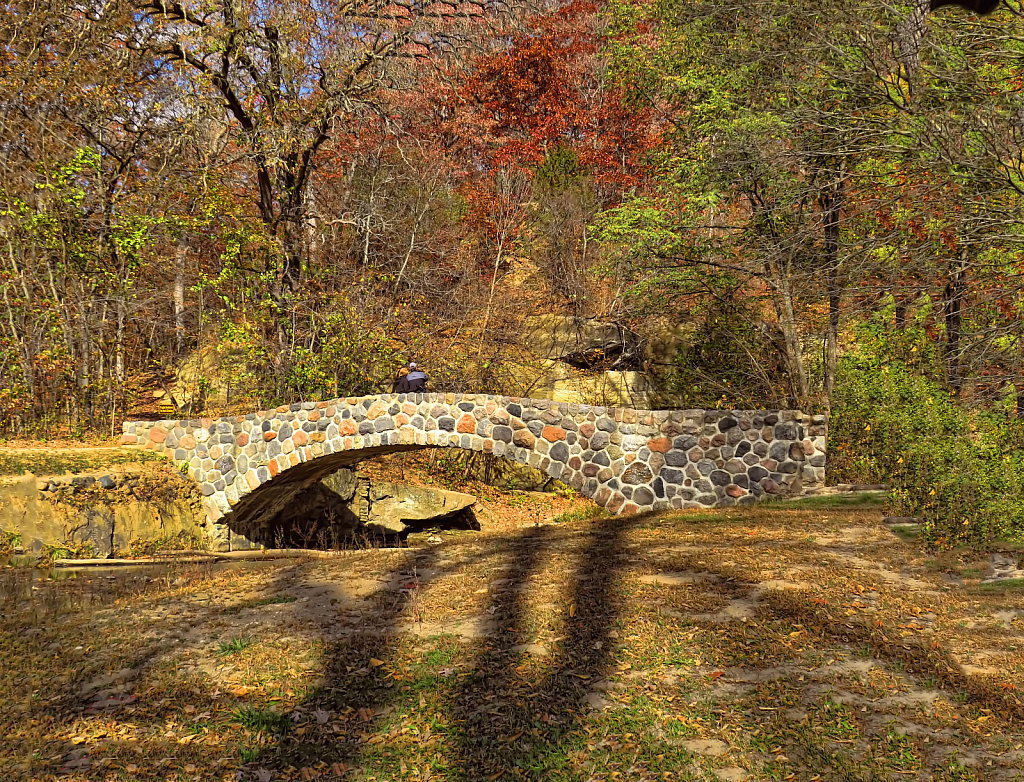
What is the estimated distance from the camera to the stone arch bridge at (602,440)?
11406 millimetres

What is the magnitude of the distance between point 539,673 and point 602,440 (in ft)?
22.0

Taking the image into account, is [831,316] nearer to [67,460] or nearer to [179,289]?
[67,460]

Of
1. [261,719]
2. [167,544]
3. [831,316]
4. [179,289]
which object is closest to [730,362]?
[831,316]

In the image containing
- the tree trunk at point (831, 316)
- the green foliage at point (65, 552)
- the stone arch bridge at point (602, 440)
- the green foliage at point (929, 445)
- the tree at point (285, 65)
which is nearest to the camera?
the green foliage at point (929, 445)

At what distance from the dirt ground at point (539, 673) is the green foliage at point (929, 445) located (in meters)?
0.57

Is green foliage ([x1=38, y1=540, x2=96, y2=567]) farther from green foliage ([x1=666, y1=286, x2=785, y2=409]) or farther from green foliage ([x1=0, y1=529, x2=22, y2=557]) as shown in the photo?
green foliage ([x1=666, y1=286, x2=785, y2=409])

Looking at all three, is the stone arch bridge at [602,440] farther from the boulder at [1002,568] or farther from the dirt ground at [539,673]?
the boulder at [1002,568]

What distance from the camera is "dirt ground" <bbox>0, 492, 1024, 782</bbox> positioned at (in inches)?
167

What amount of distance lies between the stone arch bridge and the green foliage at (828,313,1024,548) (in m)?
1.34

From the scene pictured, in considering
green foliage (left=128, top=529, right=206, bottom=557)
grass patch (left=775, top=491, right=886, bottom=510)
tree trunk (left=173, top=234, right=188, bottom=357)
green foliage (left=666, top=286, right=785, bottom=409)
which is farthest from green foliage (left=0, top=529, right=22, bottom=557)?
green foliage (left=666, top=286, right=785, bottom=409)

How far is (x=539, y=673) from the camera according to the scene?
526cm

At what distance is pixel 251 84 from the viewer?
55.0 ft

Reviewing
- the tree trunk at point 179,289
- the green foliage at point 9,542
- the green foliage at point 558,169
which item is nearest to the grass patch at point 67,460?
the green foliage at point 9,542

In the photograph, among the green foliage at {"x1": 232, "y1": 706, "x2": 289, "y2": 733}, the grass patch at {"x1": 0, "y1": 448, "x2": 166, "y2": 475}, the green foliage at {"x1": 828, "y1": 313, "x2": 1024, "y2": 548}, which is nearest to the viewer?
the green foliage at {"x1": 232, "y1": 706, "x2": 289, "y2": 733}
